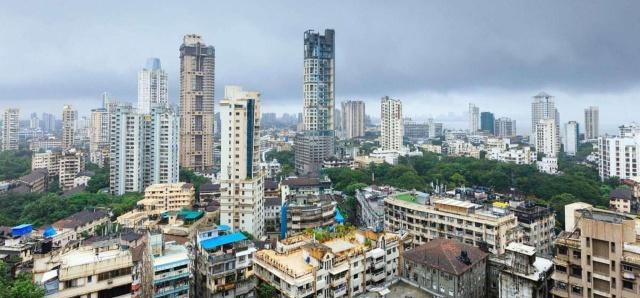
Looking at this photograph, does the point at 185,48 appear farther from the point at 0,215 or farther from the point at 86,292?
the point at 86,292

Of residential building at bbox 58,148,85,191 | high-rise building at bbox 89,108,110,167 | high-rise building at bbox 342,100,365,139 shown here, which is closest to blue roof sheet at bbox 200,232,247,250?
residential building at bbox 58,148,85,191

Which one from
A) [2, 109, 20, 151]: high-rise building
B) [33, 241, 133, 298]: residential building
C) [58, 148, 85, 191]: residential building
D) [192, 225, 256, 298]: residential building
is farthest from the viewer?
[2, 109, 20, 151]: high-rise building

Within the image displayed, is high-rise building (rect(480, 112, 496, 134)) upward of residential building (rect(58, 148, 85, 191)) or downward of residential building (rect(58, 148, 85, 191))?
upward

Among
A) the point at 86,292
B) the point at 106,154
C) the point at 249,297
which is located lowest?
the point at 249,297

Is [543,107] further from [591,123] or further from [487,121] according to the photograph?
[487,121]

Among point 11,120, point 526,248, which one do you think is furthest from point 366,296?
point 11,120

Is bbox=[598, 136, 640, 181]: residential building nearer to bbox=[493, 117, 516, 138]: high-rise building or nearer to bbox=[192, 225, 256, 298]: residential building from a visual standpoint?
bbox=[192, 225, 256, 298]: residential building

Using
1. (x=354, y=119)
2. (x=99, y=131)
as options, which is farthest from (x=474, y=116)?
(x=99, y=131)
